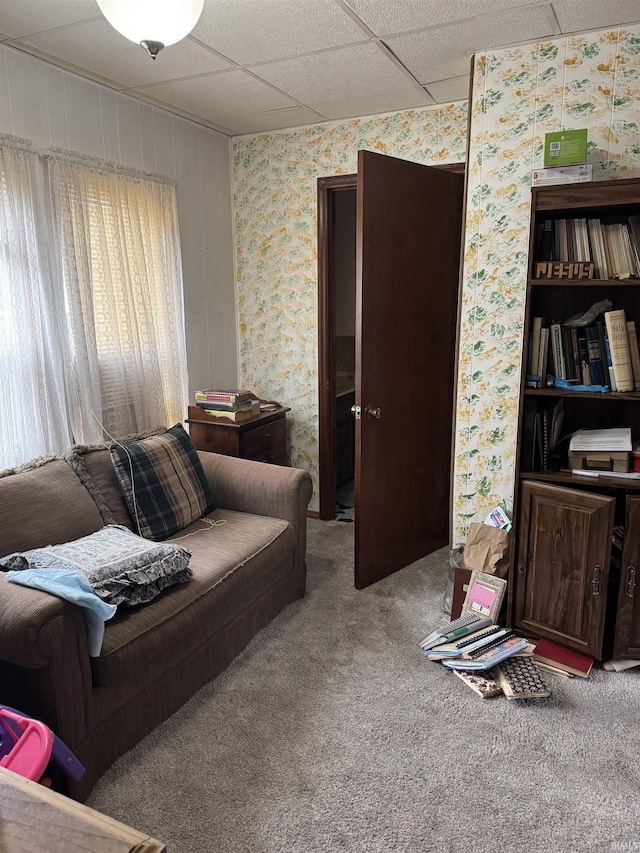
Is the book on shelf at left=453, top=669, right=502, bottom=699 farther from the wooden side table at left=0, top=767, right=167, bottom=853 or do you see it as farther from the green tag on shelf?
the green tag on shelf

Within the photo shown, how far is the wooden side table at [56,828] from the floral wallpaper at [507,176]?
7.80 ft

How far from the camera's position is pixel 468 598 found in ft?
8.87

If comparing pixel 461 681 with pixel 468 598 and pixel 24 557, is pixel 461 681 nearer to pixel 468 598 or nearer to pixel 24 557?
pixel 468 598

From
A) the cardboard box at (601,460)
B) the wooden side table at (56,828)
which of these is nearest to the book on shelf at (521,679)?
the cardboard box at (601,460)

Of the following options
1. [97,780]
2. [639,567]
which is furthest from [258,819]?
[639,567]

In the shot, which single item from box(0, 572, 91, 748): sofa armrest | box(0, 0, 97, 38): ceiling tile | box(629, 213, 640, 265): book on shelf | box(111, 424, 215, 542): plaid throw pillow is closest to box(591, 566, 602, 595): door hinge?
box(629, 213, 640, 265): book on shelf

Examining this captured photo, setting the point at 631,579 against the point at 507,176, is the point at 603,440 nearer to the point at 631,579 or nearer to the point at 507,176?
the point at 631,579

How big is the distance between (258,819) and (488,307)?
88.2 inches

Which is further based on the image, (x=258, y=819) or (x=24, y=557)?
(x=24, y=557)

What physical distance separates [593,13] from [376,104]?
125 centimetres

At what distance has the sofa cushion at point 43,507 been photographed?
2215 millimetres

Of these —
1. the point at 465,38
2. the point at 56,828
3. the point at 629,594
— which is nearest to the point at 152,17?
the point at 465,38

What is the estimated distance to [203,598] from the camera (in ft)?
7.37

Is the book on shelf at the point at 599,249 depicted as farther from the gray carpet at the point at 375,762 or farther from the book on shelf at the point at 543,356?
the gray carpet at the point at 375,762
